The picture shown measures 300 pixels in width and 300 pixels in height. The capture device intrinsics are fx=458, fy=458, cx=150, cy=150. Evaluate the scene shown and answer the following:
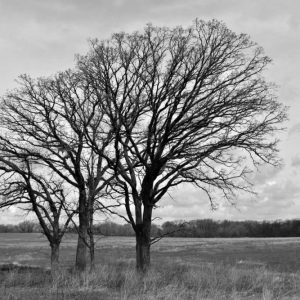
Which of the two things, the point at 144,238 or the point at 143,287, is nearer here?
the point at 143,287

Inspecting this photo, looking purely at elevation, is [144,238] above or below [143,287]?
above

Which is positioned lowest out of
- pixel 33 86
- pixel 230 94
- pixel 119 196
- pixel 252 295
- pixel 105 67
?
pixel 252 295

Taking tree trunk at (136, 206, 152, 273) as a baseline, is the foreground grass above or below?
below

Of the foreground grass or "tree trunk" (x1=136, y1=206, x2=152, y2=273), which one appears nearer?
the foreground grass

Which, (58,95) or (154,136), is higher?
(58,95)

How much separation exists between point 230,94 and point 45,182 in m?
12.3

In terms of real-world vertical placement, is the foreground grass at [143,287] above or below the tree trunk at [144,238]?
below

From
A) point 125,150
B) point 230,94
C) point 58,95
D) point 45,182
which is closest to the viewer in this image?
point 230,94

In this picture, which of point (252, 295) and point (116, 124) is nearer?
point (252, 295)

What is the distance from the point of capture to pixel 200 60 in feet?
54.4

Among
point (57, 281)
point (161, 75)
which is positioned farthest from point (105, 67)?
point (57, 281)

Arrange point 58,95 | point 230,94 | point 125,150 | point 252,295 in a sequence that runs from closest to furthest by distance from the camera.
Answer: point 252,295 < point 230,94 < point 125,150 < point 58,95

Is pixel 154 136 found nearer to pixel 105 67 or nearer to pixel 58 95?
pixel 105 67

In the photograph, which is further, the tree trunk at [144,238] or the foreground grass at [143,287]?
the tree trunk at [144,238]
